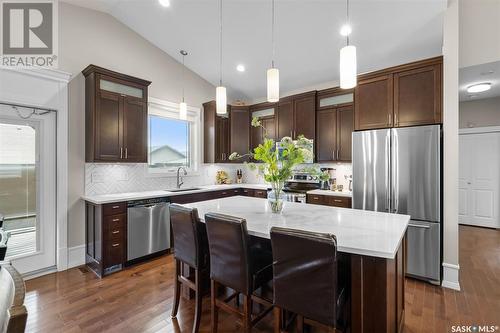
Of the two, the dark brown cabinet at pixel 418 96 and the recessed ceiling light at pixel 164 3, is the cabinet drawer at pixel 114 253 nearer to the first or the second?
the recessed ceiling light at pixel 164 3

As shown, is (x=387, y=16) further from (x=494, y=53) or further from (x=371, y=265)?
(x=371, y=265)

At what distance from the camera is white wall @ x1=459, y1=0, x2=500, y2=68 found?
10.6ft

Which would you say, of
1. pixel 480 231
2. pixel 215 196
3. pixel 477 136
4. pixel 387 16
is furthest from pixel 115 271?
pixel 477 136

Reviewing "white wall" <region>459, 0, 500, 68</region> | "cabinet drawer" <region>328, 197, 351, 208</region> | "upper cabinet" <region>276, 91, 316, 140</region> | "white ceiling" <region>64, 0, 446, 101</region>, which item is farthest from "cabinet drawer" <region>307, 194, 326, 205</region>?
"white wall" <region>459, 0, 500, 68</region>

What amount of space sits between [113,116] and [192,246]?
8.32ft

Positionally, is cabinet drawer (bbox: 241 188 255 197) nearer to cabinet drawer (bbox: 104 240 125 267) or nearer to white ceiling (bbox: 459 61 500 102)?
cabinet drawer (bbox: 104 240 125 267)

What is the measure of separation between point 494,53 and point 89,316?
577 cm

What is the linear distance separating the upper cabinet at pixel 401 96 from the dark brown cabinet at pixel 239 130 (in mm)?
2582

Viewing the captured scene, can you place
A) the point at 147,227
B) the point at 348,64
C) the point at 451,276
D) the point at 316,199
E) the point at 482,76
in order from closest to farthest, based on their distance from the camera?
the point at 348,64 → the point at 451,276 → the point at 147,227 → the point at 482,76 → the point at 316,199

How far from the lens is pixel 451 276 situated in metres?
2.84

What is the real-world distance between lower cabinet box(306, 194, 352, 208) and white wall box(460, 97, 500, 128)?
13.8 feet

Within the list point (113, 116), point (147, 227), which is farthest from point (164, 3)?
point (147, 227)

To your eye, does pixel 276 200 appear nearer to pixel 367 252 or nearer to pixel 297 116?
pixel 367 252

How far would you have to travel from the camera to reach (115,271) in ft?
10.7
